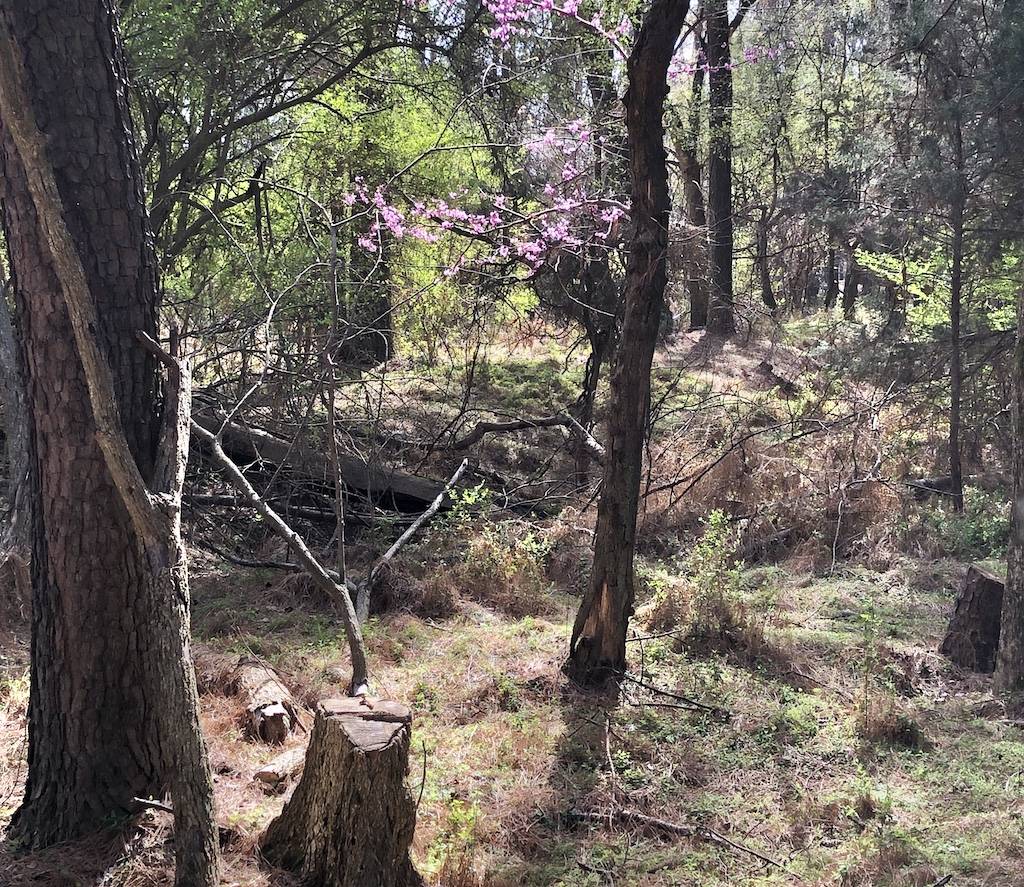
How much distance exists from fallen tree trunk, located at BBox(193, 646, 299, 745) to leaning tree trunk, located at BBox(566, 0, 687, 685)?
1724 millimetres

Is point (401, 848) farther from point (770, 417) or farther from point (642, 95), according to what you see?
point (770, 417)

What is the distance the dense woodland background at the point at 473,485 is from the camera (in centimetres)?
325

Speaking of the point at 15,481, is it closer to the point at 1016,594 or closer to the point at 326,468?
the point at 326,468

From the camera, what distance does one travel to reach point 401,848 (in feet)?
10.4

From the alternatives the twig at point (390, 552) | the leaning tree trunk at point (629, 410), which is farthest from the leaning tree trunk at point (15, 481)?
the leaning tree trunk at point (629, 410)

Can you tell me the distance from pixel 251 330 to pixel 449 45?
13.4ft

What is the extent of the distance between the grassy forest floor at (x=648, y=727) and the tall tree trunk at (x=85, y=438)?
29 cm

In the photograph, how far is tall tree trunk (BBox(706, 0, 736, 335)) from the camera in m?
13.7

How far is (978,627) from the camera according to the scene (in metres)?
5.69

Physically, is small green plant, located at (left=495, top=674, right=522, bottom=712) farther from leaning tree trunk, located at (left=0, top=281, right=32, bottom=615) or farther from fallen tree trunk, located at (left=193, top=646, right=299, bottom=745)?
leaning tree trunk, located at (left=0, top=281, right=32, bottom=615)

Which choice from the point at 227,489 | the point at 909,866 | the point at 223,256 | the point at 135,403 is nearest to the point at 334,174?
the point at 223,256

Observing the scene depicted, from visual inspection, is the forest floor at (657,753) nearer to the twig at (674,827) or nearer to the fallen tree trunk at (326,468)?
the twig at (674,827)

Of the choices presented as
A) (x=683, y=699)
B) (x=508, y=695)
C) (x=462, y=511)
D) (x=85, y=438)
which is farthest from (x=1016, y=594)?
(x=85, y=438)

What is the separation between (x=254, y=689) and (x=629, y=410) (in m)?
2.62
